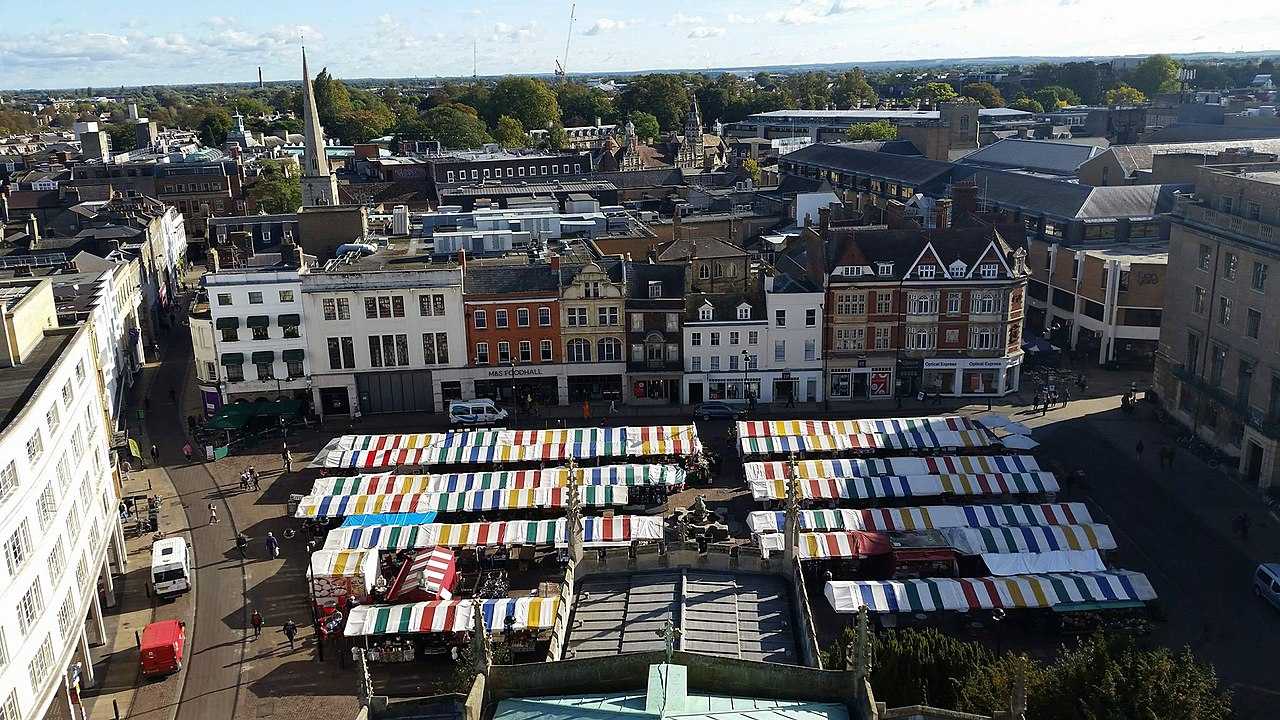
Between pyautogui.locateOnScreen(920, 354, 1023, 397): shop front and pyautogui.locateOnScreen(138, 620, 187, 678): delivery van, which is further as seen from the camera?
pyautogui.locateOnScreen(920, 354, 1023, 397): shop front

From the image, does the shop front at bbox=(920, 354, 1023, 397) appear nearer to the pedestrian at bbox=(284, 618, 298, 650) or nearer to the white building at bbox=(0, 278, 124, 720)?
the pedestrian at bbox=(284, 618, 298, 650)

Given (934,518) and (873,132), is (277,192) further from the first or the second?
(934,518)

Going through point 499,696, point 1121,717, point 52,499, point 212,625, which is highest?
point 499,696

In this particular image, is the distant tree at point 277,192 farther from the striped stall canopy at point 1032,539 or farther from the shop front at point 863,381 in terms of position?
the striped stall canopy at point 1032,539

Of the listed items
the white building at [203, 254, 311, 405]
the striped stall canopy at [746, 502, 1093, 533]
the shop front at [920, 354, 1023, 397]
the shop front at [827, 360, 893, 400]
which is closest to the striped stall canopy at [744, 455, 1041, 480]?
the striped stall canopy at [746, 502, 1093, 533]

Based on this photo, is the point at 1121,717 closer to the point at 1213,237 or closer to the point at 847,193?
the point at 1213,237

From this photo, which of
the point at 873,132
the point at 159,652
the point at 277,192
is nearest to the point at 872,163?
the point at 873,132

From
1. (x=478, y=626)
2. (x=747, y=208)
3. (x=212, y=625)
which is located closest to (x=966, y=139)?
(x=747, y=208)
